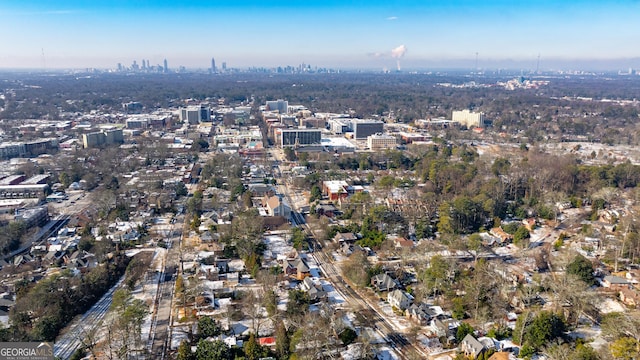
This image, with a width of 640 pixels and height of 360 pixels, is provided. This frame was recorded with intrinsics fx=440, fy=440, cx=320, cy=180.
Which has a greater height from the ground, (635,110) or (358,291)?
(635,110)

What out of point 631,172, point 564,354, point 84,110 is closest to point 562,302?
point 564,354

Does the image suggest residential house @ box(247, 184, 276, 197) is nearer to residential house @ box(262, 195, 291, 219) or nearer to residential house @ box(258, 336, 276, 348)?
residential house @ box(262, 195, 291, 219)

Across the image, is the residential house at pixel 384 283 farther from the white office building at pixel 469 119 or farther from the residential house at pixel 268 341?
the white office building at pixel 469 119

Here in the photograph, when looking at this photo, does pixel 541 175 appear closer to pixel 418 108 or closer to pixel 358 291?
pixel 358 291

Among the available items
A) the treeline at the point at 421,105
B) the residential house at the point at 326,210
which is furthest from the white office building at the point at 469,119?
the residential house at the point at 326,210

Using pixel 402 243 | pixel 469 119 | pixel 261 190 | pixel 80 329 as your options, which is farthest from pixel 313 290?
pixel 469 119

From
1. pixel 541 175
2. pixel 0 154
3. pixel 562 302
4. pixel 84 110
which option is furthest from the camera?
pixel 84 110

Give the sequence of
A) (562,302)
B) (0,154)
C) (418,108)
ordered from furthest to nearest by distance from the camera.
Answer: (418,108), (0,154), (562,302)

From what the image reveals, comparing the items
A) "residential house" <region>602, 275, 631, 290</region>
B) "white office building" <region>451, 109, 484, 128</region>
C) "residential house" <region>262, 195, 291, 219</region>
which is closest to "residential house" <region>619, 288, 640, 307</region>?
"residential house" <region>602, 275, 631, 290</region>

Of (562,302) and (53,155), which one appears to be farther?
(53,155)
